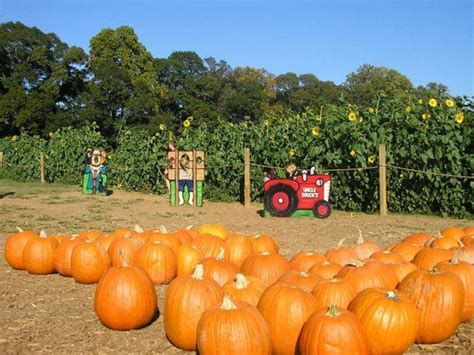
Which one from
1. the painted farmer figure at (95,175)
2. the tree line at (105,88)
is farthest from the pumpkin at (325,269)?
the tree line at (105,88)

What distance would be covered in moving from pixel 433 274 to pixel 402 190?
8.38m

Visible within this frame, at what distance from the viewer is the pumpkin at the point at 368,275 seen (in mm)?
3672

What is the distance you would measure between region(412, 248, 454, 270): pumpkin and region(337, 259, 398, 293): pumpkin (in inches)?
18.8

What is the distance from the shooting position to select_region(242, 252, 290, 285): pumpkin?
420cm

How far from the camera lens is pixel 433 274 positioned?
3.50 metres

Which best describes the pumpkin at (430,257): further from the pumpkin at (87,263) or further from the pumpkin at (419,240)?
the pumpkin at (87,263)

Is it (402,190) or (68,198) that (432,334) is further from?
(68,198)

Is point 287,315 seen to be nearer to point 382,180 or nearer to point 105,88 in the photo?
point 382,180

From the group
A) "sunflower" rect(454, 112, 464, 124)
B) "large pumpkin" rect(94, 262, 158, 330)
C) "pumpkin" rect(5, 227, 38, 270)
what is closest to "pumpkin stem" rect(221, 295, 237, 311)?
"large pumpkin" rect(94, 262, 158, 330)

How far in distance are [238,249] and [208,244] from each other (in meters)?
0.33

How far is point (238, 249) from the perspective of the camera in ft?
16.6

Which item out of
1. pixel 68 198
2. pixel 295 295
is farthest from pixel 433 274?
pixel 68 198

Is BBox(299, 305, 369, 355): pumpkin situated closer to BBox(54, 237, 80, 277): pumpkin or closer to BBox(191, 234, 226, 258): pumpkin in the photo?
BBox(191, 234, 226, 258): pumpkin

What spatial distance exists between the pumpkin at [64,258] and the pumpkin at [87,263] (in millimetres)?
253
